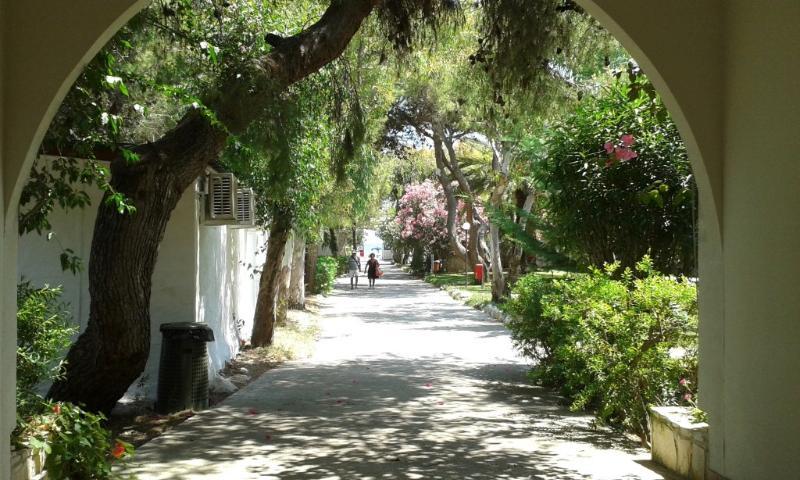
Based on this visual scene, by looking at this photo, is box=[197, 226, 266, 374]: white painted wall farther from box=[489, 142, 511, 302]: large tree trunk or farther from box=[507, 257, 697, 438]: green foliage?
box=[489, 142, 511, 302]: large tree trunk

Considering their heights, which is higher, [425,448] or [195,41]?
[195,41]

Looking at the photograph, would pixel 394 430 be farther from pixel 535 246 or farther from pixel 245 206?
pixel 245 206

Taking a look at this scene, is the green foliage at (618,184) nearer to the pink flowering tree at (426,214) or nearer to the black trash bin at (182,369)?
the black trash bin at (182,369)

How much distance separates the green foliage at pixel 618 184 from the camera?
975cm

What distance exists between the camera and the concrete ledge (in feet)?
17.4

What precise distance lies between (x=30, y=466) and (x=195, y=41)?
17.0ft

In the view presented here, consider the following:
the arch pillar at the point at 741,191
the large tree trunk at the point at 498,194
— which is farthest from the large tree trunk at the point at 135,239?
the large tree trunk at the point at 498,194

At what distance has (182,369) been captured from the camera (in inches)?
357

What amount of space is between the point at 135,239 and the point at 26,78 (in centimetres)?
326

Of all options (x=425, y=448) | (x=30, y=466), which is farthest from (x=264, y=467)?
(x=30, y=466)

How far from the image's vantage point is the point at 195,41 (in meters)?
8.48

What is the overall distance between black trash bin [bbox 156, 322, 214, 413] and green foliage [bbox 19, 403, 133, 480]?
3465 millimetres

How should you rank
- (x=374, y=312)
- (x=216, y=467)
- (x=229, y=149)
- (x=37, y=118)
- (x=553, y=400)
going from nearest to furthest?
(x=37, y=118), (x=216, y=467), (x=553, y=400), (x=229, y=149), (x=374, y=312)

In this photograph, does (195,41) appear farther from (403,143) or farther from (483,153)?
(483,153)
